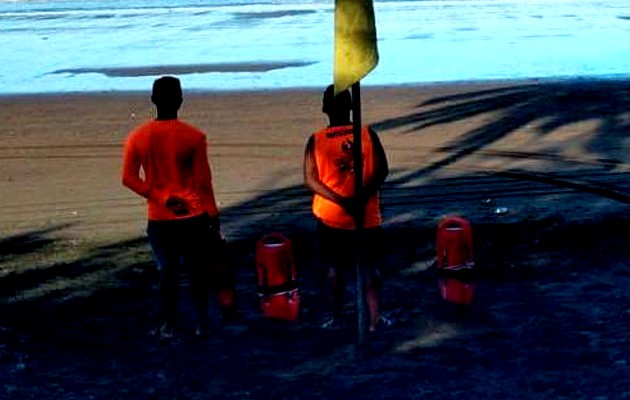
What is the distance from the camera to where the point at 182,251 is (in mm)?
7488

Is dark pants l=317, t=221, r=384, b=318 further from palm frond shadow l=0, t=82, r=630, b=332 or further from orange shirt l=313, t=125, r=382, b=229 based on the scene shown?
palm frond shadow l=0, t=82, r=630, b=332

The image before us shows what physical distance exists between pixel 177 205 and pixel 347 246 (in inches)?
39.0

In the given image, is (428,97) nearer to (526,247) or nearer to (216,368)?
(526,247)

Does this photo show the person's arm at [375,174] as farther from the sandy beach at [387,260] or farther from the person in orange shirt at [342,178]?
the sandy beach at [387,260]

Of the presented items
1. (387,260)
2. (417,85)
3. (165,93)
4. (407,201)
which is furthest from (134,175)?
(417,85)

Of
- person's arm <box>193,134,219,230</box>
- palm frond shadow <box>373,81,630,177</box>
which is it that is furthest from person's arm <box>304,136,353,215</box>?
palm frond shadow <box>373,81,630,177</box>

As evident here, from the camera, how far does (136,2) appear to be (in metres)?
46.8

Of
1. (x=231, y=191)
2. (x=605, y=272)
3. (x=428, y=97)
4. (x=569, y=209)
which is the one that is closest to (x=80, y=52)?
(x=428, y=97)

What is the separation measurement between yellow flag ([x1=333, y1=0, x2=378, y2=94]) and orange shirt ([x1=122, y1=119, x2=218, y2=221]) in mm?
953

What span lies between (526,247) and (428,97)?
954 cm

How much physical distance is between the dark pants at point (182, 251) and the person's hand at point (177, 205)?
5 centimetres

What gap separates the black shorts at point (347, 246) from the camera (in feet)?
24.2

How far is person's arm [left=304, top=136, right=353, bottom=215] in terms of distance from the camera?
7.30 meters

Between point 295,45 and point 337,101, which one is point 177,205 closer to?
point 337,101
